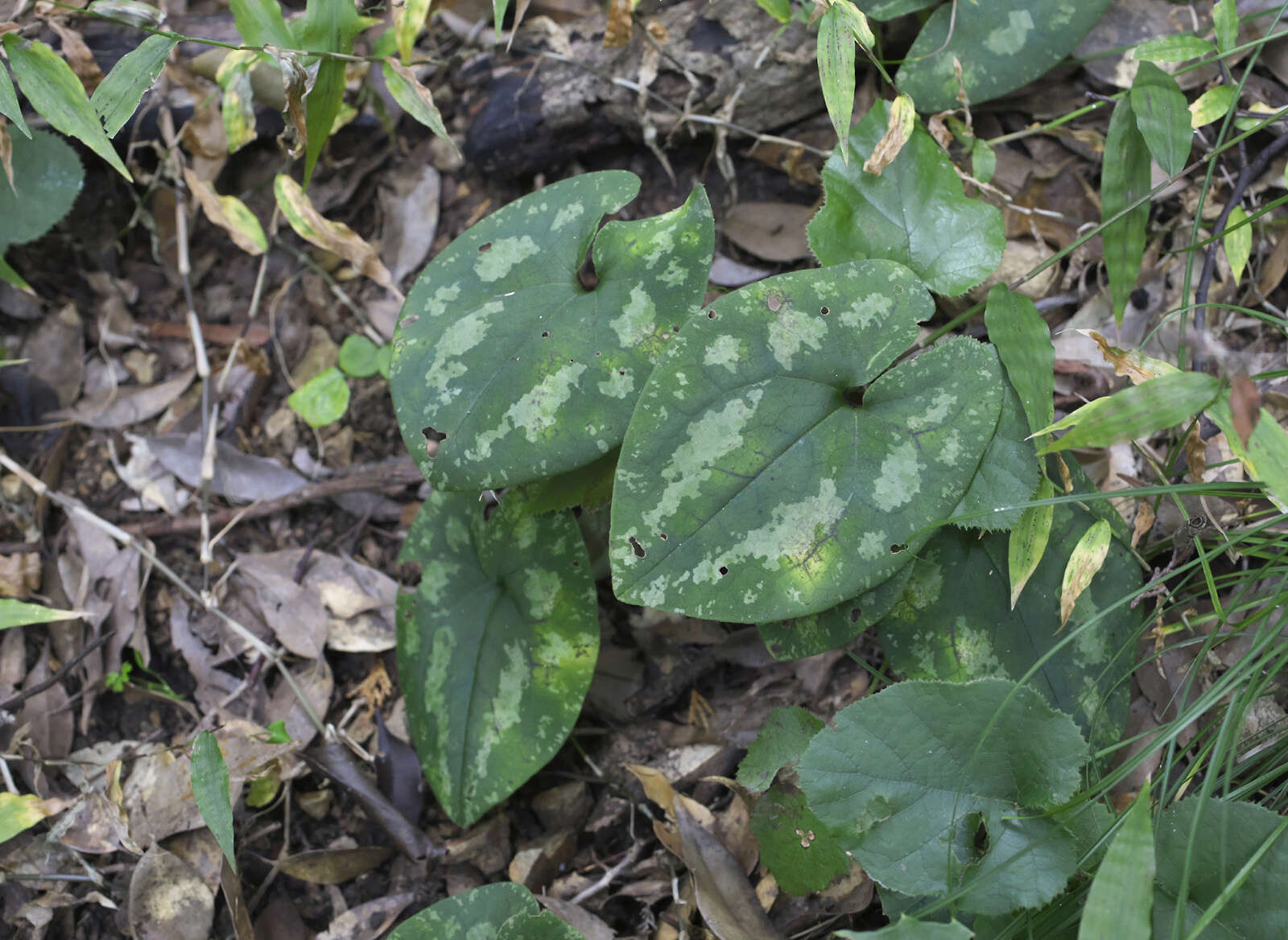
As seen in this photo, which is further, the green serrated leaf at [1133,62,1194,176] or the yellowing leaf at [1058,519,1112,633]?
the green serrated leaf at [1133,62,1194,176]

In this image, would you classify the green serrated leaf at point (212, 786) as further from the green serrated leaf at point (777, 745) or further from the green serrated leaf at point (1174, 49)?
the green serrated leaf at point (1174, 49)

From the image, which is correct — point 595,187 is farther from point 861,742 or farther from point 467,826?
point 467,826

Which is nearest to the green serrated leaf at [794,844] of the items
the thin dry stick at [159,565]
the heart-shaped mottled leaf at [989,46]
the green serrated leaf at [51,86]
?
the thin dry stick at [159,565]

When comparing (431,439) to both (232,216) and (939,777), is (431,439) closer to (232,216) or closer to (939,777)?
→ (939,777)

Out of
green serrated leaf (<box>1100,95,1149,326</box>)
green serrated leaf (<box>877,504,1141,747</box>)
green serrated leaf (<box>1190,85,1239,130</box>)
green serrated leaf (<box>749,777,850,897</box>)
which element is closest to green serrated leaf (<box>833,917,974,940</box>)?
green serrated leaf (<box>749,777,850,897</box>)

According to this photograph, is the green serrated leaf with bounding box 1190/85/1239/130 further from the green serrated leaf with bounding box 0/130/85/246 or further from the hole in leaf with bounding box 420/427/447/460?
the green serrated leaf with bounding box 0/130/85/246

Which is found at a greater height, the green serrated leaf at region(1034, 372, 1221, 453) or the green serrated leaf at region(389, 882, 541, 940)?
the green serrated leaf at region(1034, 372, 1221, 453)

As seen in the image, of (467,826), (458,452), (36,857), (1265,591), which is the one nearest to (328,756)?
(467,826)
